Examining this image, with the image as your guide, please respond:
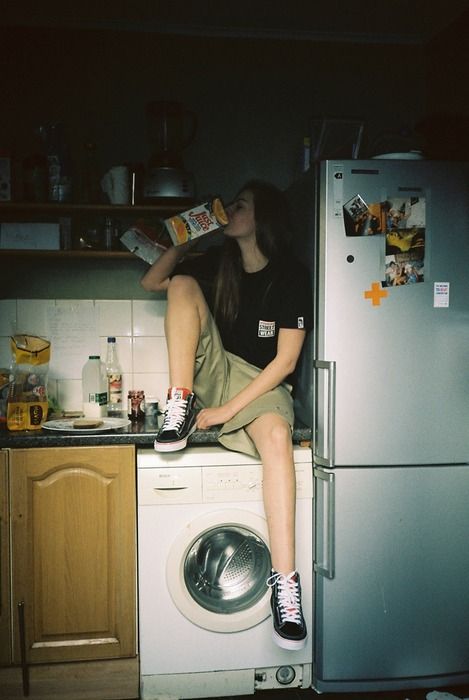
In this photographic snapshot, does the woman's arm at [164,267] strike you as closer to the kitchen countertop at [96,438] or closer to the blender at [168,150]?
the blender at [168,150]

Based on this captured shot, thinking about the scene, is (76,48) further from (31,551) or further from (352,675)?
(352,675)

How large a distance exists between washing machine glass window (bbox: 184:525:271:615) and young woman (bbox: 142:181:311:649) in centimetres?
14

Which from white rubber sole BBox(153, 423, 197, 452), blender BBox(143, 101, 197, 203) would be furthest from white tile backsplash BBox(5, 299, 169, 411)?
white rubber sole BBox(153, 423, 197, 452)

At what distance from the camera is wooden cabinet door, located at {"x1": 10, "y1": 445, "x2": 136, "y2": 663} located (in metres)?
2.02

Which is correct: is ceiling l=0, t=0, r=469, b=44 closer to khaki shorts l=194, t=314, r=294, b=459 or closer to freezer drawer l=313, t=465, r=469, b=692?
khaki shorts l=194, t=314, r=294, b=459

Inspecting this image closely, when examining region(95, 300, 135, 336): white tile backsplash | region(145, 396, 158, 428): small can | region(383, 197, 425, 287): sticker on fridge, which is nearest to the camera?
region(383, 197, 425, 287): sticker on fridge

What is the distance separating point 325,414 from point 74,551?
0.90 metres

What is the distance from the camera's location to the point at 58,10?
252 centimetres

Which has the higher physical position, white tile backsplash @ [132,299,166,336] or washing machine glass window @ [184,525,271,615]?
white tile backsplash @ [132,299,166,336]

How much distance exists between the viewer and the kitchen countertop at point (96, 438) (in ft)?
6.62

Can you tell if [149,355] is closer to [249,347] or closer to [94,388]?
[94,388]

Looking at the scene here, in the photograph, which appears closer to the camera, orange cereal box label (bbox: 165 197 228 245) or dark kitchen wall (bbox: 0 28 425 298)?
orange cereal box label (bbox: 165 197 228 245)

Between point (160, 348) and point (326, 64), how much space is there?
4.62 feet

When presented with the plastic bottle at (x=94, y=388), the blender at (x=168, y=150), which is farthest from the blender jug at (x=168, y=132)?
the plastic bottle at (x=94, y=388)
